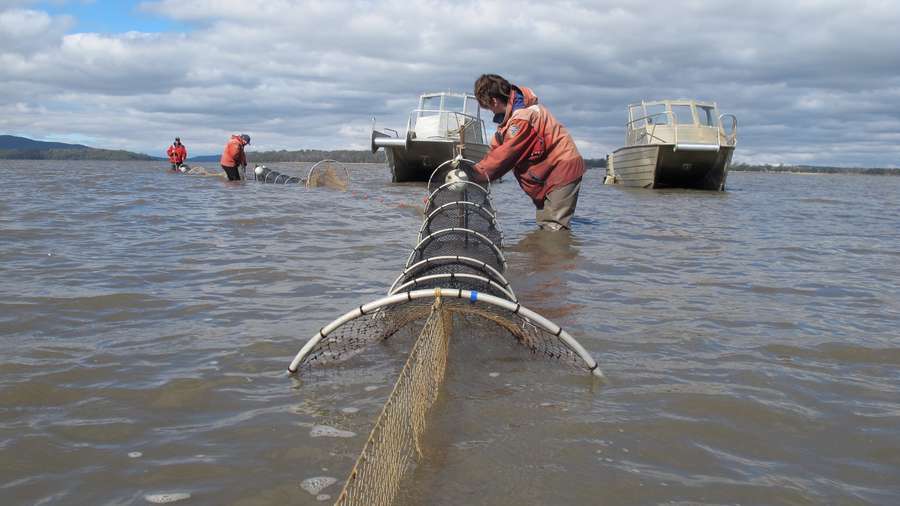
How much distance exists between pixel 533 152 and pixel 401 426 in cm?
588

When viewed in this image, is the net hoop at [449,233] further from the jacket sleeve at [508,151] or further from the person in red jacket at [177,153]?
the person in red jacket at [177,153]

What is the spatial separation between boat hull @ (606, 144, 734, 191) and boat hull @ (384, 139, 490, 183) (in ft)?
16.3

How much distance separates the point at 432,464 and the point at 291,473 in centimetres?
52

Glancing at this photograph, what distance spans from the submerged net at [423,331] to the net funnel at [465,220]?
32 centimetres

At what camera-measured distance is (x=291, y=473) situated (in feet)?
8.65

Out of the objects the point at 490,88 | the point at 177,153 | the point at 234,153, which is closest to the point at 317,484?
the point at 490,88

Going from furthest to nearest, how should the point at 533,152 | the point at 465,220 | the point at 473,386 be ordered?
the point at 533,152
the point at 465,220
the point at 473,386

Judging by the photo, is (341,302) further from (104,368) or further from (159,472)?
(159,472)

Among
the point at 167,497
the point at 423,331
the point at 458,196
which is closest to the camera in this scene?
the point at 167,497

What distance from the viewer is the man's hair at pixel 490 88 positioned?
7.24m

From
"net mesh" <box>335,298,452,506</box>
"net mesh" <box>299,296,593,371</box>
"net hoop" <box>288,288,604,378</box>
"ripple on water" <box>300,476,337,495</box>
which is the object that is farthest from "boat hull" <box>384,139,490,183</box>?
"ripple on water" <box>300,476,337,495</box>

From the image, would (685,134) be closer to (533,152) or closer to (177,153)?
(533,152)

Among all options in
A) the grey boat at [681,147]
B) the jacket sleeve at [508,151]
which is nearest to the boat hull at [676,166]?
the grey boat at [681,147]

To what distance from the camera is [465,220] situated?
219 inches
